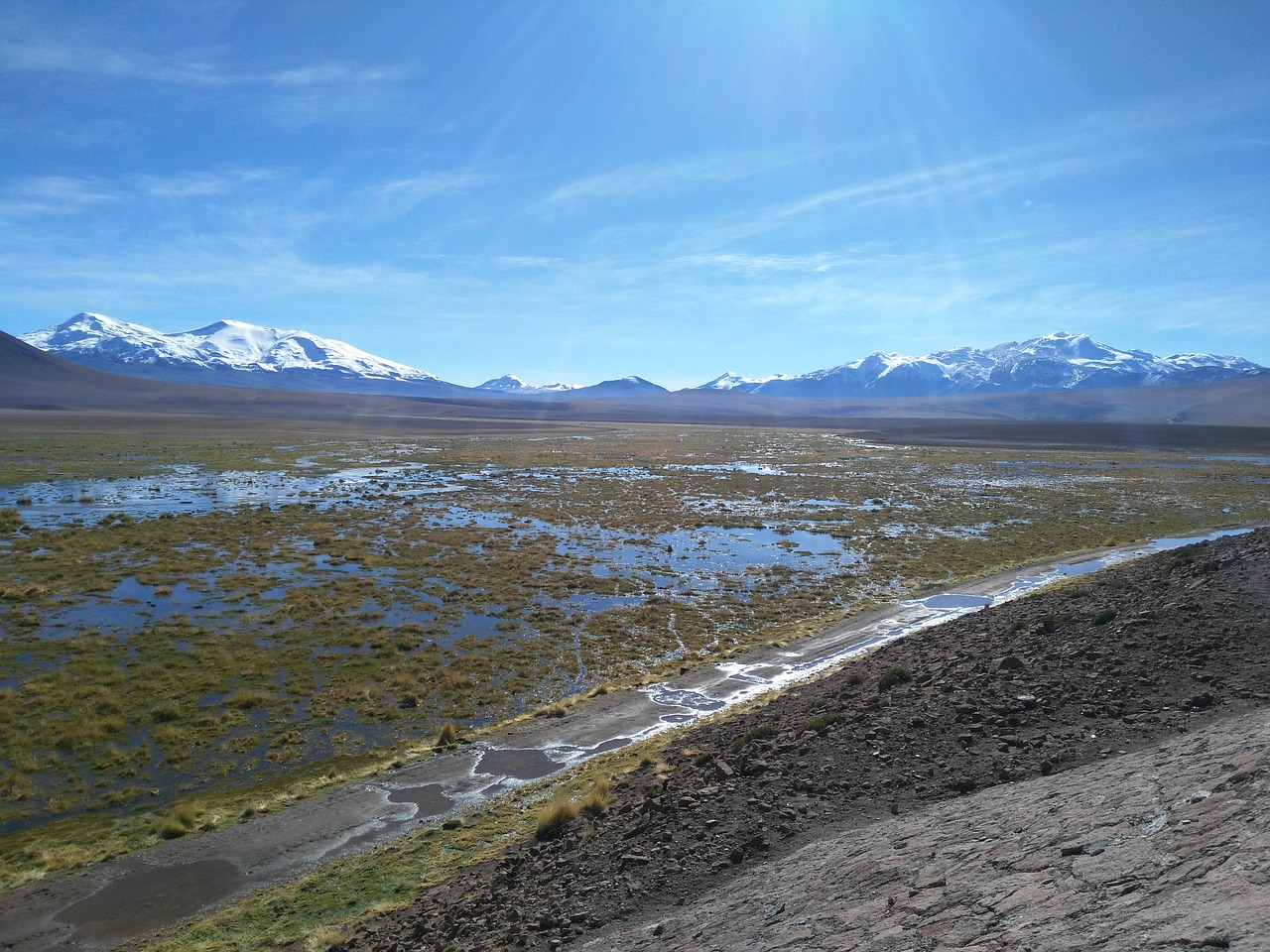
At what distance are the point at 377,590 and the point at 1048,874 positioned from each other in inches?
1043

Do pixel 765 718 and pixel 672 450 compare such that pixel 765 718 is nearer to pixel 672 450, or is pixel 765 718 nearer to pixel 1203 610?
pixel 1203 610

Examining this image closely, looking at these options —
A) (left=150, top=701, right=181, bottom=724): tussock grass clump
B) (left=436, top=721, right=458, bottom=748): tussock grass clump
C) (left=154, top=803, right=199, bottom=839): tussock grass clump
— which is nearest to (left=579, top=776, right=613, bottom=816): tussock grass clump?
(left=436, top=721, right=458, bottom=748): tussock grass clump

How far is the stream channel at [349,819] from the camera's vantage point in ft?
34.0

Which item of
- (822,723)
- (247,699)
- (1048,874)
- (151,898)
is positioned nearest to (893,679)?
(822,723)

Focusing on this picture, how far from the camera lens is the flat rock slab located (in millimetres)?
5863

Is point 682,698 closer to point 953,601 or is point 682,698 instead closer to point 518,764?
point 518,764

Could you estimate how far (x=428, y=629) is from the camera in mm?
24297

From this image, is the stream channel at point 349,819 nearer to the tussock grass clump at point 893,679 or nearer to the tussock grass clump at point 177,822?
the tussock grass clump at point 177,822

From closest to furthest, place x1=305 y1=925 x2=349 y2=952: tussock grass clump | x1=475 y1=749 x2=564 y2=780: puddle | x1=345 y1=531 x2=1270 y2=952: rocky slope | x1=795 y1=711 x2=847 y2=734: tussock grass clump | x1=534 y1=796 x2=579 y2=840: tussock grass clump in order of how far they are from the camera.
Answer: x1=345 y1=531 x2=1270 y2=952: rocky slope, x1=305 y1=925 x2=349 y2=952: tussock grass clump, x1=534 y1=796 x2=579 y2=840: tussock grass clump, x1=795 y1=711 x2=847 y2=734: tussock grass clump, x1=475 y1=749 x2=564 y2=780: puddle

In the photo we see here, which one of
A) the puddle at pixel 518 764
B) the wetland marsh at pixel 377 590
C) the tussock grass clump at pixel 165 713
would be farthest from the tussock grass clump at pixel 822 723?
the tussock grass clump at pixel 165 713

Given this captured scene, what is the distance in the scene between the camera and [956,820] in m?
9.40

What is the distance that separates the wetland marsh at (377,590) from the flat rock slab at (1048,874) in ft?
32.9

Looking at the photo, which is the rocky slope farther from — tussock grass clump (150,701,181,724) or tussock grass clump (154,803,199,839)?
tussock grass clump (150,701,181,724)

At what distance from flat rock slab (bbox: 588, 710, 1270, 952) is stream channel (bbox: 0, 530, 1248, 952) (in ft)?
19.4
